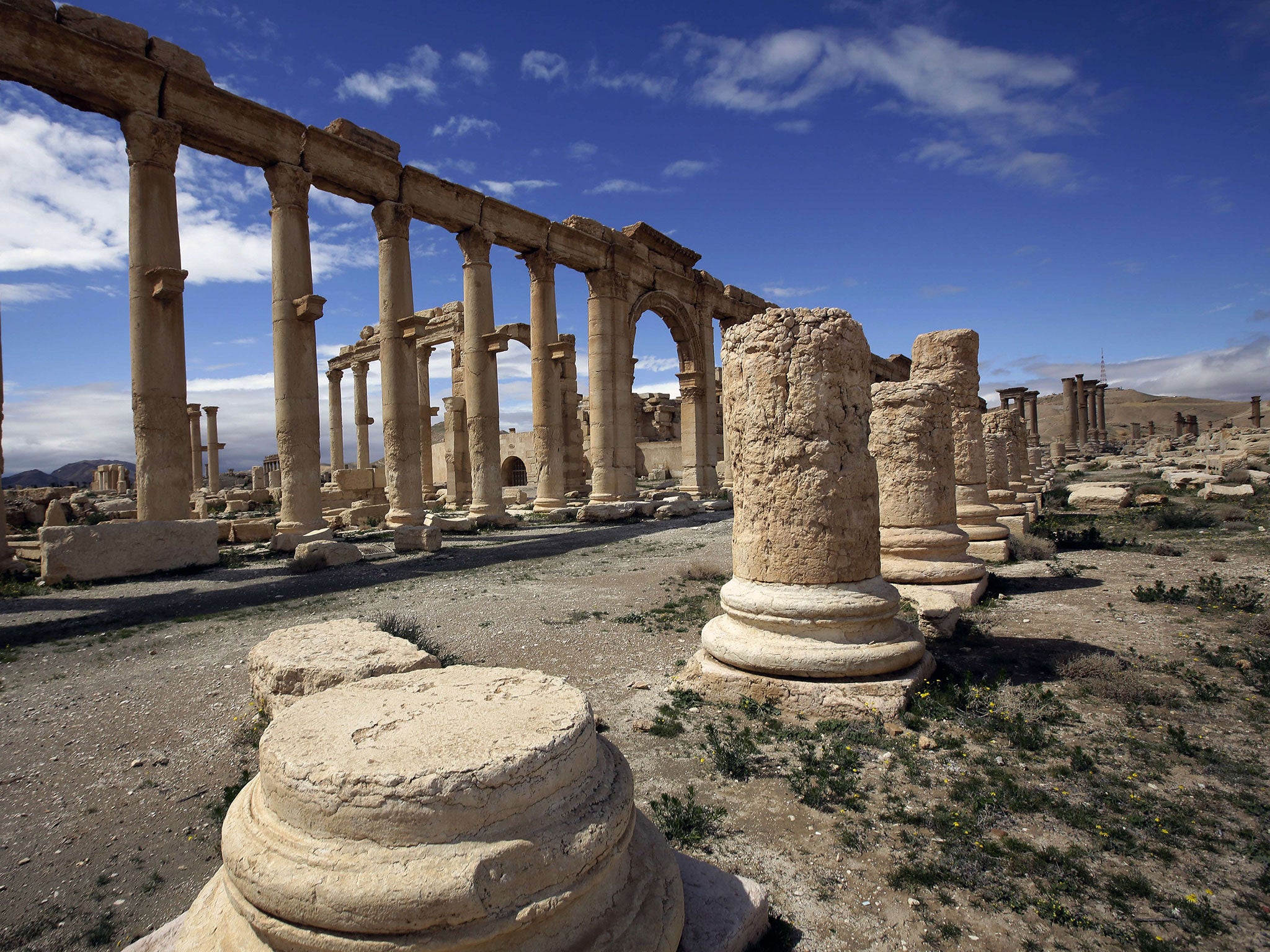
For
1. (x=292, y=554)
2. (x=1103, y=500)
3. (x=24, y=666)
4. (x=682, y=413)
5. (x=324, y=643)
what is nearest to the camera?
(x=324, y=643)

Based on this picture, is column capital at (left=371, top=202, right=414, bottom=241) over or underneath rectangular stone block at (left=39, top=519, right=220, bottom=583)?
over

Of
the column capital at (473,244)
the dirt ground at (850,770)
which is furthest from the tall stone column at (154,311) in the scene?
the column capital at (473,244)

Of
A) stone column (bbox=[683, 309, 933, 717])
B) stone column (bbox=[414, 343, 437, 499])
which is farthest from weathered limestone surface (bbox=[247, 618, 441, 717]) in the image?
stone column (bbox=[414, 343, 437, 499])

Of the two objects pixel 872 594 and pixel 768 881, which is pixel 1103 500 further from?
pixel 768 881

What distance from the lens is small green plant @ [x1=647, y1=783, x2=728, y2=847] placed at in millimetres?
2980

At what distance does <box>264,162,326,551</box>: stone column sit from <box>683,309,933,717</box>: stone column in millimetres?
10011

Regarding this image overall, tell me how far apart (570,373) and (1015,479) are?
52.4 ft

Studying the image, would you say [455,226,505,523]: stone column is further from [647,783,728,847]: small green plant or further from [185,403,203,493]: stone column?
[185,403,203,493]: stone column

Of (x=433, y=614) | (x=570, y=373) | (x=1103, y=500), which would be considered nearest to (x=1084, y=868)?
(x=433, y=614)

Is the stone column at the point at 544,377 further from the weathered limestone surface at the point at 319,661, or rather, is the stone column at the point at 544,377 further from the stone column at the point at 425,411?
the weathered limestone surface at the point at 319,661

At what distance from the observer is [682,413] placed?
21.6m

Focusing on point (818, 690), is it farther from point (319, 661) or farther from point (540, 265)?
point (540, 265)

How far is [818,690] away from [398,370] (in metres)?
12.5

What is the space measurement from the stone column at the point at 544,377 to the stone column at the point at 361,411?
13080 millimetres
